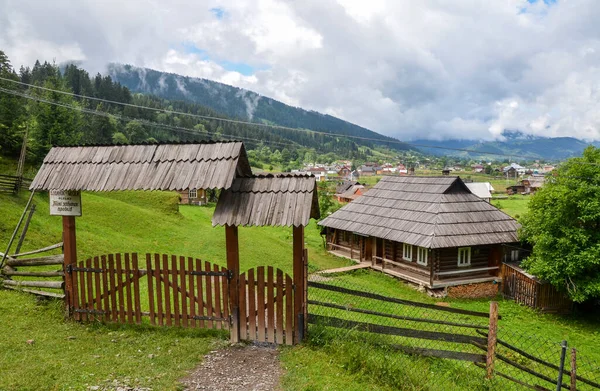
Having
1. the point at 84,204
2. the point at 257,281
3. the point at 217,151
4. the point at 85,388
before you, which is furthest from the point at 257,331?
the point at 84,204

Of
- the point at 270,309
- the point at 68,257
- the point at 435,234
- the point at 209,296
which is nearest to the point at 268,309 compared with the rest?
the point at 270,309

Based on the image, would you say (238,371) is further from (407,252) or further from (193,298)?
(407,252)

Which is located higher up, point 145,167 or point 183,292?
point 145,167

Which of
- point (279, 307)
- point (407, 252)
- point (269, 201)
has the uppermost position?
point (269, 201)

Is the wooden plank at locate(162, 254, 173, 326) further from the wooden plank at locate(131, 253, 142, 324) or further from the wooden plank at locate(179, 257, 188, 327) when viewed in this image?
the wooden plank at locate(131, 253, 142, 324)

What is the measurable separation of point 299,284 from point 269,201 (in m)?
1.64

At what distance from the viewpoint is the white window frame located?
20856mm

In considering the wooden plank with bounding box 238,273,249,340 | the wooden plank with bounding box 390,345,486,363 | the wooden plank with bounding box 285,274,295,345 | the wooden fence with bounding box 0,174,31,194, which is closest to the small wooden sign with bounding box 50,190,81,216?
the wooden plank with bounding box 238,273,249,340

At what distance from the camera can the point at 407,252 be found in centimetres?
2230

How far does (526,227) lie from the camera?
785 inches

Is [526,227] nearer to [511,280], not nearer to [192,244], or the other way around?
[511,280]

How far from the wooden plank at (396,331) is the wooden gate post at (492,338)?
238 mm

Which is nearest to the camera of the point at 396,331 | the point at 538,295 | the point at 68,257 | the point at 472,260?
the point at 396,331

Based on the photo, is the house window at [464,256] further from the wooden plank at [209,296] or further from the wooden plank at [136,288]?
the wooden plank at [136,288]
